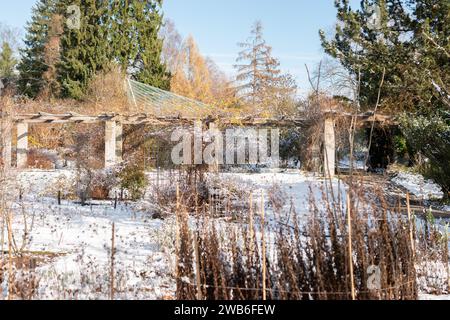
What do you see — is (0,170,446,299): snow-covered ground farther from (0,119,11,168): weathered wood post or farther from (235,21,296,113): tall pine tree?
(235,21,296,113): tall pine tree

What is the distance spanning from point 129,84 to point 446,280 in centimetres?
1524

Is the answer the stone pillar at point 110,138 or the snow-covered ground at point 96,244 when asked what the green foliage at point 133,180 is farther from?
the stone pillar at point 110,138

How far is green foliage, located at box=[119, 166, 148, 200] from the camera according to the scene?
30.6 ft

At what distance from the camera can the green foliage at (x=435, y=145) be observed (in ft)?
28.0

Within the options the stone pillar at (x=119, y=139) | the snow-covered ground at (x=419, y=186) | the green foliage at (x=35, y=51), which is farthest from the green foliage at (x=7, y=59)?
the snow-covered ground at (x=419, y=186)

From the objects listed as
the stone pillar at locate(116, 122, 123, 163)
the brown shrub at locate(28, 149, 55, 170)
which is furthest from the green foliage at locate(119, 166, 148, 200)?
the brown shrub at locate(28, 149, 55, 170)

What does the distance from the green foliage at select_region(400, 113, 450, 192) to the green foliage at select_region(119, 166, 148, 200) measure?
17.5ft

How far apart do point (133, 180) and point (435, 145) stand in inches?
225

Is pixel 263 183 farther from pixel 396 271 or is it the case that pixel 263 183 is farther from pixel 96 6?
pixel 96 6

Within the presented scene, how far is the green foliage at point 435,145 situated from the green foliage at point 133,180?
17.5 feet

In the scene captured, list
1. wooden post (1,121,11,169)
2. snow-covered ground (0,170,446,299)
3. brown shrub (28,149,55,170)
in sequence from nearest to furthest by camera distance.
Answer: snow-covered ground (0,170,446,299)
wooden post (1,121,11,169)
brown shrub (28,149,55,170)

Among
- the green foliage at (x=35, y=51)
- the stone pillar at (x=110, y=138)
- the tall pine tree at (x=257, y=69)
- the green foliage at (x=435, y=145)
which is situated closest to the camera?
the green foliage at (x=435, y=145)

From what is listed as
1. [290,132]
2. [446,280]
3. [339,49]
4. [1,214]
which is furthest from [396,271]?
[290,132]

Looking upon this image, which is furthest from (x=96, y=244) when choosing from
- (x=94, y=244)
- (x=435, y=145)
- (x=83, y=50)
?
(x=83, y=50)
